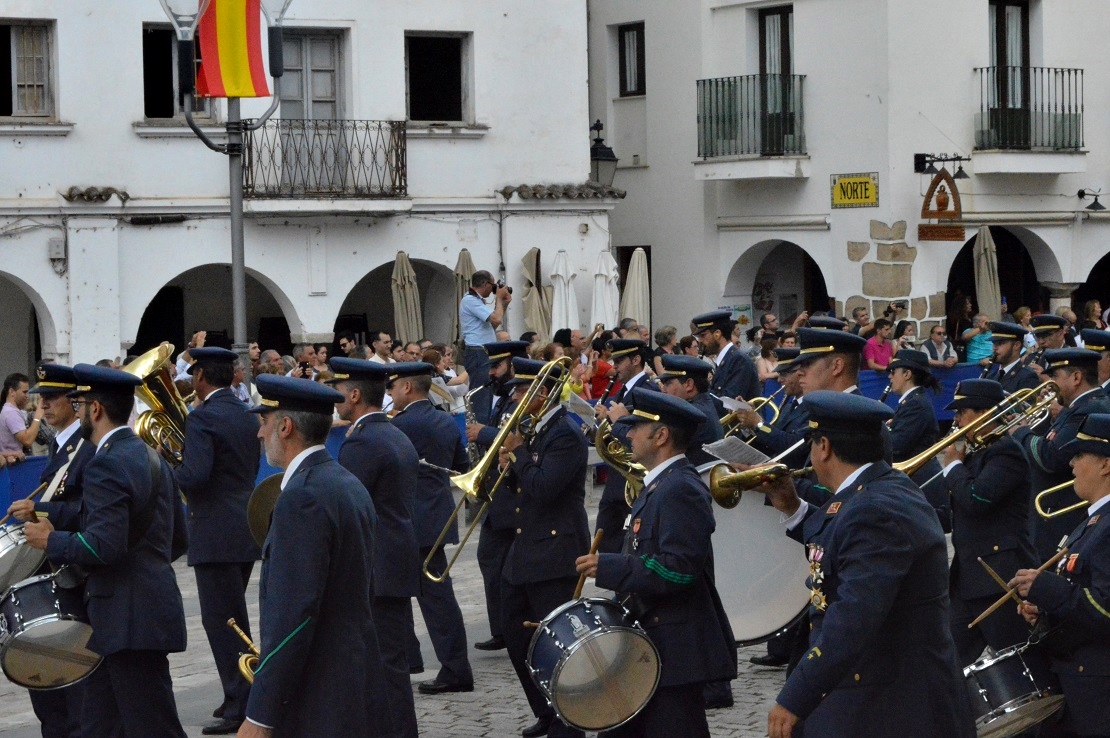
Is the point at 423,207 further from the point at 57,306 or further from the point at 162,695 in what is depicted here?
the point at 162,695

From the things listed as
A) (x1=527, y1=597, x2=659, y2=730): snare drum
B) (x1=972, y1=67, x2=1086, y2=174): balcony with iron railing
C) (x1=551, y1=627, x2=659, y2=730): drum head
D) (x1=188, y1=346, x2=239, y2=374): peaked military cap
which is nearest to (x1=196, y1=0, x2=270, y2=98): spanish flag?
(x1=188, y1=346, x2=239, y2=374): peaked military cap

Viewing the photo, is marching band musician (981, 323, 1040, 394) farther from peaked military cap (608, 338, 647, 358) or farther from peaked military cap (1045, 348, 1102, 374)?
peaked military cap (608, 338, 647, 358)

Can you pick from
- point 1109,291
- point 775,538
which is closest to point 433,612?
point 775,538

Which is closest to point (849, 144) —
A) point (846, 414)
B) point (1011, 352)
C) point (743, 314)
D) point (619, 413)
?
point (743, 314)

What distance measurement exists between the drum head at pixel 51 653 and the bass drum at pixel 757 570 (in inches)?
120

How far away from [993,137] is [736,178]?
3.88m

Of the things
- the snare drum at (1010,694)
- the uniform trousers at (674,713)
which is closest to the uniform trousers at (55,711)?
the uniform trousers at (674,713)

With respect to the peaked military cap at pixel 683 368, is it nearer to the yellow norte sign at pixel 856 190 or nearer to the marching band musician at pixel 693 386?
the marching band musician at pixel 693 386

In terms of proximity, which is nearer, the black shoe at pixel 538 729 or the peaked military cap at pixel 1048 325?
the black shoe at pixel 538 729

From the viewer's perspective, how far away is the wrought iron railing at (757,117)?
27.2 meters

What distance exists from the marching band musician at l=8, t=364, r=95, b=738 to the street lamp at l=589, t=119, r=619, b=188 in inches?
708

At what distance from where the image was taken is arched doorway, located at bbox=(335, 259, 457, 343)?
1036 inches

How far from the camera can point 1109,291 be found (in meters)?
31.1

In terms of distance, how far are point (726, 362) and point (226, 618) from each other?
4913 mm
